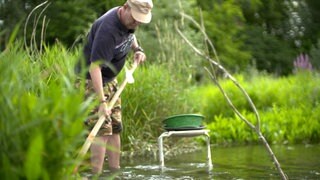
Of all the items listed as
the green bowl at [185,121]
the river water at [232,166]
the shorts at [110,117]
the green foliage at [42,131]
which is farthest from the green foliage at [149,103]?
the green foliage at [42,131]

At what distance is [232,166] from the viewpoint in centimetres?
779

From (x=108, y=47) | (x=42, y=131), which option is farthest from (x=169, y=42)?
(x=42, y=131)

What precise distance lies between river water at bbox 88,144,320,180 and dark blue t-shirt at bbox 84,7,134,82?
110cm

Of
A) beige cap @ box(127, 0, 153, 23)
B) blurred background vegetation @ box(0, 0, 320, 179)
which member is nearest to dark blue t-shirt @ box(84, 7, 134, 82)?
beige cap @ box(127, 0, 153, 23)

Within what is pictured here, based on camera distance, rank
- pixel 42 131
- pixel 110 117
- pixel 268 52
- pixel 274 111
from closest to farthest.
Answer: pixel 42 131 < pixel 110 117 < pixel 274 111 < pixel 268 52

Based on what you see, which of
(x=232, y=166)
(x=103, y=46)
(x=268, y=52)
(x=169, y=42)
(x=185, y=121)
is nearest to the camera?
(x=103, y=46)

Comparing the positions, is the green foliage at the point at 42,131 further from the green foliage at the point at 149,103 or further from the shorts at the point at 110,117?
the green foliage at the point at 149,103

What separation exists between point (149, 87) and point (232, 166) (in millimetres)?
2050

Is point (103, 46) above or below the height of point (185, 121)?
above

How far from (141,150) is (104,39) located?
12.1ft

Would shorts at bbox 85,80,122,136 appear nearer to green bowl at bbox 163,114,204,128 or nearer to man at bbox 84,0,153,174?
man at bbox 84,0,153,174

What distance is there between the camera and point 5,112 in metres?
2.84

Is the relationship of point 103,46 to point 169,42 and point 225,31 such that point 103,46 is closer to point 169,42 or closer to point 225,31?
point 169,42

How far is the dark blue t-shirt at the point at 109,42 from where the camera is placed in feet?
18.2
